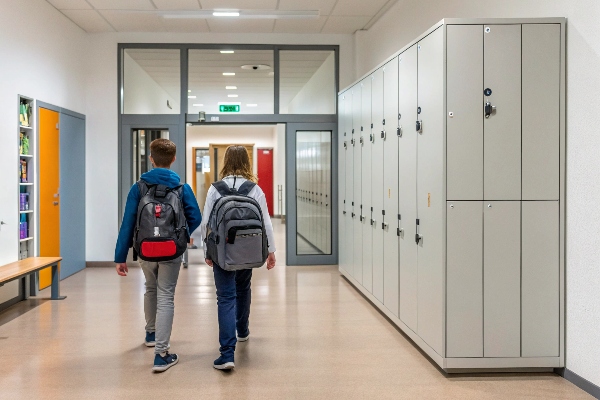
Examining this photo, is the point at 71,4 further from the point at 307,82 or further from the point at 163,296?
the point at 163,296

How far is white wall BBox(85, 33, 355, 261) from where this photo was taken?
839 centimetres

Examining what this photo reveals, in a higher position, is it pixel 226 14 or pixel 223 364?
pixel 226 14

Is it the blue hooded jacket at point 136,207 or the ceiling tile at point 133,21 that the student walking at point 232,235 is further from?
the ceiling tile at point 133,21

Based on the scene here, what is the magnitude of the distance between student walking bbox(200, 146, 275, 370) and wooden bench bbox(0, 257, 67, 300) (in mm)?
2234

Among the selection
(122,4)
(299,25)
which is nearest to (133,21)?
(122,4)

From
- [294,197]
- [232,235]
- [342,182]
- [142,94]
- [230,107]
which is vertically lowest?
[232,235]

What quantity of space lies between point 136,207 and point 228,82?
5369 millimetres

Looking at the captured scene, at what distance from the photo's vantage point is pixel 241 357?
409 cm

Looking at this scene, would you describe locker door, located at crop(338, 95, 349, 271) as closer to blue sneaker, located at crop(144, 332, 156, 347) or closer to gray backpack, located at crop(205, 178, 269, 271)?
blue sneaker, located at crop(144, 332, 156, 347)

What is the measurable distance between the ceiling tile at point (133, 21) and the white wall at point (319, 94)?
7.18 feet

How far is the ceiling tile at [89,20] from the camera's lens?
730 centimetres

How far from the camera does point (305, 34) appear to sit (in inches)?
338
